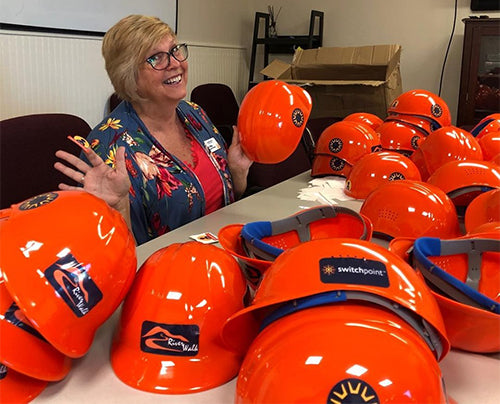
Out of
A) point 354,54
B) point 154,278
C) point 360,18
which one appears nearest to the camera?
point 154,278

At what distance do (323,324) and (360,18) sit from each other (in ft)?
13.3

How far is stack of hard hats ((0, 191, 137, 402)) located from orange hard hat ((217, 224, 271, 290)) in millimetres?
209

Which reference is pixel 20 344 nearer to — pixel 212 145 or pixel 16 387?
pixel 16 387

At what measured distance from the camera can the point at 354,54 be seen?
3.45m

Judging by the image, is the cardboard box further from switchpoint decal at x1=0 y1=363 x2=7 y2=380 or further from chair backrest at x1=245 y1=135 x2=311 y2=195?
switchpoint decal at x1=0 y1=363 x2=7 y2=380

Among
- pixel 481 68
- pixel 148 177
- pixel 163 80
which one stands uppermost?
pixel 481 68

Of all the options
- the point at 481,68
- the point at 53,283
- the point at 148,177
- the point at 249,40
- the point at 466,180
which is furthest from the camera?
the point at 249,40

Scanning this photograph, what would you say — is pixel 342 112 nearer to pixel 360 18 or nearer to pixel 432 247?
pixel 360 18

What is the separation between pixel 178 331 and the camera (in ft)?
2.20

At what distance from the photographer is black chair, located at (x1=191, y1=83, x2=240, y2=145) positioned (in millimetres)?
3391

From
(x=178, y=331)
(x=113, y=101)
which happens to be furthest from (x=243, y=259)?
(x=113, y=101)

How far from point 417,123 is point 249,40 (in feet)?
9.39

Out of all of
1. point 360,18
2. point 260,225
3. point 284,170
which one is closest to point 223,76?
point 360,18

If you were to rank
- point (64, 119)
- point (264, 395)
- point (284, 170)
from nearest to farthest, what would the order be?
point (264, 395) → point (64, 119) → point (284, 170)
